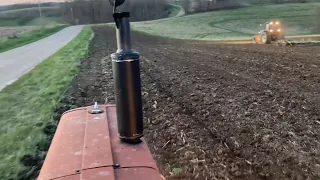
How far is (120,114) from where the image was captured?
6.64ft

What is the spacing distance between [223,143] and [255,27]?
40.2 meters

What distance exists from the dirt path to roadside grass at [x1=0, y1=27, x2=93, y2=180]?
587 mm

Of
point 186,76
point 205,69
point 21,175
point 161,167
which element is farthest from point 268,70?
point 21,175

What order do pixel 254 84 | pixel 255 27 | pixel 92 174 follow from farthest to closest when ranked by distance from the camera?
pixel 255 27, pixel 254 84, pixel 92 174

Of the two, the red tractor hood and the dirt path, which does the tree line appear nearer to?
the dirt path

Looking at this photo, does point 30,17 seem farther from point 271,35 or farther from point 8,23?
point 271,35

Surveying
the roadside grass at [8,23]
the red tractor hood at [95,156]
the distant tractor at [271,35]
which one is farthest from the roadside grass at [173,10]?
the red tractor hood at [95,156]

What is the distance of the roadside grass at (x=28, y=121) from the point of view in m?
4.47

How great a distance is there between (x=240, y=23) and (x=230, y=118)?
140 ft

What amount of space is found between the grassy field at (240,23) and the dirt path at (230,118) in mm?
27475

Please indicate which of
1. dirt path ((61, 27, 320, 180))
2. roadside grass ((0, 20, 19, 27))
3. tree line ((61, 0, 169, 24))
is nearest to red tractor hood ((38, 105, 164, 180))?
dirt path ((61, 27, 320, 180))

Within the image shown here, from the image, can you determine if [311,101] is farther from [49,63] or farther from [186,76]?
[49,63]

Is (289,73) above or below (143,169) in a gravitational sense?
below

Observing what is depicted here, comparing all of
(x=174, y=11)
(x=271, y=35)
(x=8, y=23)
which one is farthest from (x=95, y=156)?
(x=8, y=23)
